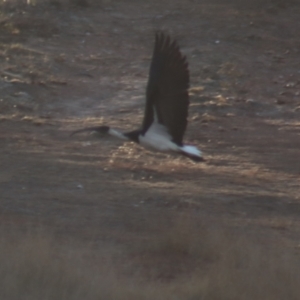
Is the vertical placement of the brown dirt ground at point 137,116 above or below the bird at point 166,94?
below

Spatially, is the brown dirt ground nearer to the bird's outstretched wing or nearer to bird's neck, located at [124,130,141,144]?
bird's neck, located at [124,130,141,144]

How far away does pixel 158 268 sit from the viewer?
24.3 feet

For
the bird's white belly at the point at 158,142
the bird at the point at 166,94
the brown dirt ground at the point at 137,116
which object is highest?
the bird at the point at 166,94

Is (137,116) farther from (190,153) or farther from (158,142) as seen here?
(158,142)

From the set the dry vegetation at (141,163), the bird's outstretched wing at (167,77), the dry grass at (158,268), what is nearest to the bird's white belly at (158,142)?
the bird's outstretched wing at (167,77)

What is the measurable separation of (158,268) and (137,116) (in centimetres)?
698

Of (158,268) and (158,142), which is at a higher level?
(158,142)

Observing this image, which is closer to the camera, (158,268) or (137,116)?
(158,268)

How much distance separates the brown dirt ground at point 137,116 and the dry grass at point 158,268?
0.57 metres

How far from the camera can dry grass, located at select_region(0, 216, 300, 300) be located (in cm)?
593

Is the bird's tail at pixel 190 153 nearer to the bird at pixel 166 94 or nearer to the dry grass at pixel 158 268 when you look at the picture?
the bird at pixel 166 94

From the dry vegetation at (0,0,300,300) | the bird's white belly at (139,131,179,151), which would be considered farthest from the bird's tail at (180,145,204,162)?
the dry vegetation at (0,0,300,300)

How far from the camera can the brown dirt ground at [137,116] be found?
910 cm

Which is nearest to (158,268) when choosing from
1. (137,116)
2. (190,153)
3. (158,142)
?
(158,142)
